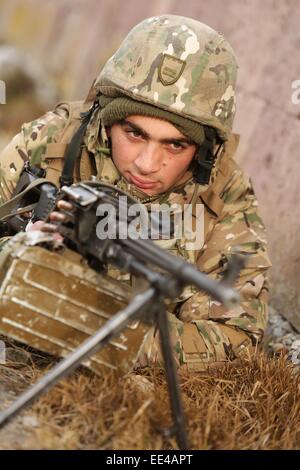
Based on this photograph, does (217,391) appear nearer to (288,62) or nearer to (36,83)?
(288,62)

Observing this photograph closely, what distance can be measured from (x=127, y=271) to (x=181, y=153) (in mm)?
1246

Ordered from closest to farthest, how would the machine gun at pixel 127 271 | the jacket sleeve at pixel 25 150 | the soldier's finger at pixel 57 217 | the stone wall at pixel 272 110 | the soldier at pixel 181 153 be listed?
the machine gun at pixel 127 271
the soldier's finger at pixel 57 217
the soldier at pixel 181 153
the jacket sleeve at pixel 25 150
the stone wall at pixel 272 110

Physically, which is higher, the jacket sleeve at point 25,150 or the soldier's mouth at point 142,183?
the soldier's mouth at point 142,183

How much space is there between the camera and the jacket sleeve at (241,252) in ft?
12.5

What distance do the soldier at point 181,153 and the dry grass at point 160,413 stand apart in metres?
0.30

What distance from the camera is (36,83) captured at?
10742 millimetres

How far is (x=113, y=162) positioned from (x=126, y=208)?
110 centimetres

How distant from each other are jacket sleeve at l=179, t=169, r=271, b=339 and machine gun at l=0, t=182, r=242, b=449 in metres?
1.06

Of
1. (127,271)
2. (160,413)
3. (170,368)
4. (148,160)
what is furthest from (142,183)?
(170,368)

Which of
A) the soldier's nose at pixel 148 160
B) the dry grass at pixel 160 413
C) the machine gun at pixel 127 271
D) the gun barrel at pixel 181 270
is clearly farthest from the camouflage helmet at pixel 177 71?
the dry grass at pixel 160 413

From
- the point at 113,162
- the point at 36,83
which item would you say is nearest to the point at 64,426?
the point at 113,162

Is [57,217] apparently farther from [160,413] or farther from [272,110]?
[272,110]

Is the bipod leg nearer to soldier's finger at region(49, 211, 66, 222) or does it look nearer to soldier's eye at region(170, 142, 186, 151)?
soldier's finger at region(49, 211, 66, 222)

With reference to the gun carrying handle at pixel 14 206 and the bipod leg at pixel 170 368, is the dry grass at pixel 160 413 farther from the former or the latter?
the gun carrying handle at pixel 14 206
